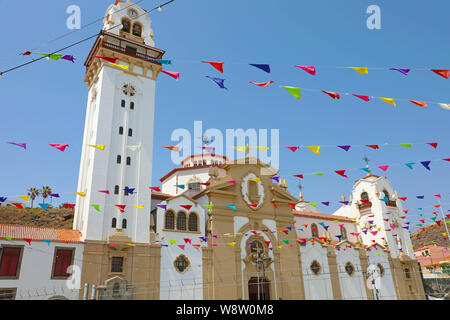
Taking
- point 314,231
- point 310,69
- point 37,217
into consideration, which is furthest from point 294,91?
point 37,217

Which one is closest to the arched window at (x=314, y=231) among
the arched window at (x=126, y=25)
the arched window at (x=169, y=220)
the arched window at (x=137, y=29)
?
the arched window at (x=169, y=220)

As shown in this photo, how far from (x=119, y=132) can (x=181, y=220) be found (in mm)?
9903

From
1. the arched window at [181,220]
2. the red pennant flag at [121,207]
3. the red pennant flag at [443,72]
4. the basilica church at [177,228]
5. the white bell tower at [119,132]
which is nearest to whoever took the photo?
the red pennant flag at [443,72]

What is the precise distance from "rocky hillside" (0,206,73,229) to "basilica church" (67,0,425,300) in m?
25.6

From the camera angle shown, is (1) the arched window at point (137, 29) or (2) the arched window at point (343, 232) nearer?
(1) the arched window at point (137, 29)

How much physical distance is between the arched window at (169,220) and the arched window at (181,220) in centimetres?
49

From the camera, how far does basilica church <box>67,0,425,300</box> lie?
84.7ft

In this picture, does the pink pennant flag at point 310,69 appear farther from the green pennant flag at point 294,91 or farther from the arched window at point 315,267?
the arched window at point 315,267

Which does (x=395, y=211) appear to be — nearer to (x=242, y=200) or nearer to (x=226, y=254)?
(x=242, y=200)

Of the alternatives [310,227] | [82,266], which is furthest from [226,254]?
[310,227]

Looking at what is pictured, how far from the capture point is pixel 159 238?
2762cm

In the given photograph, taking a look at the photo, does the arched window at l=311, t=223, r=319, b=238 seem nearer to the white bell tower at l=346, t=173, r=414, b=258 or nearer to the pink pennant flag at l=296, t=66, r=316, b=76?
the white bell tower at l=346, t=173, r=414, b=258

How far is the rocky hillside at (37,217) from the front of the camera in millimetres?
51562
